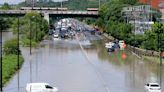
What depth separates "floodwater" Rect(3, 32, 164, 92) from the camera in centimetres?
3278

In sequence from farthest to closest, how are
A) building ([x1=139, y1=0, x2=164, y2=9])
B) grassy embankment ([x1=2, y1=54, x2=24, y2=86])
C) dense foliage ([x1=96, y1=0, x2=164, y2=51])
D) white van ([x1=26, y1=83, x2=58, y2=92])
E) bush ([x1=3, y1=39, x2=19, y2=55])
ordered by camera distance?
building ([x1=139, y1=0, x2=164, y2=9]) → dense foliage ([x1=96, y1=0, x2=164, y2=51]) → bush ([x1=3, y1=39, x2=19, y2=55]) → grassy embankment ([x1=2, y1=54, x2=24, y2=86]) → white van ([x1=26, y1=83, x2=58, y2=92])

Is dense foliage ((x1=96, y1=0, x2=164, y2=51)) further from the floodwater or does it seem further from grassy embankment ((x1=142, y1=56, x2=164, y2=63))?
the floodwater

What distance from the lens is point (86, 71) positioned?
40.8 meters

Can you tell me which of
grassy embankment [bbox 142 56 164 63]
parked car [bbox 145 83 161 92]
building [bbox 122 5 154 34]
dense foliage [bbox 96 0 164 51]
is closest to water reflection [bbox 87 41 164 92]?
parked car [bbox 145 83 161 92]

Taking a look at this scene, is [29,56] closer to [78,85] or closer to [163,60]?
[163,60]

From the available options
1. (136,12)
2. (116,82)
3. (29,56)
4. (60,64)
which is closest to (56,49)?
(29,56)

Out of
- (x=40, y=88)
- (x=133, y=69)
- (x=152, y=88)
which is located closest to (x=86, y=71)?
(x=133, y=69)

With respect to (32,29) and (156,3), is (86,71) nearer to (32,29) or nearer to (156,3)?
(32,29)

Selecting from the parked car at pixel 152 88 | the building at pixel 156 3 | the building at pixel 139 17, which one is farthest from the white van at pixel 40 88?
the building at pixel 156 3

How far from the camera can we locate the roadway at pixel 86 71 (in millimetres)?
32812

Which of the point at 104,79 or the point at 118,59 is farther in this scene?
the point at 118,59

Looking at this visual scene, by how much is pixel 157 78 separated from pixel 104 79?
3531 mm

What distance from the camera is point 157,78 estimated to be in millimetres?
37156

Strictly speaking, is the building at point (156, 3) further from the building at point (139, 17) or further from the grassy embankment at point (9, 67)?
the grassy embankment at point (9, 67)
